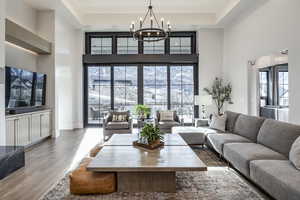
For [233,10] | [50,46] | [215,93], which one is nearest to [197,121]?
[215,93]

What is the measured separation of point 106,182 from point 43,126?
14.0ft

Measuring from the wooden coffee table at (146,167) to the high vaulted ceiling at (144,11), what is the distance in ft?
18.5

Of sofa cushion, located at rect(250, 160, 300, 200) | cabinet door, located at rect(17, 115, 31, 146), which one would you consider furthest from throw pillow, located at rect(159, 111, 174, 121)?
sofa cushion, located at rect(250, 160, 300, 200)

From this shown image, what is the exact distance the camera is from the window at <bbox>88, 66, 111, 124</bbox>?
9.66 metres

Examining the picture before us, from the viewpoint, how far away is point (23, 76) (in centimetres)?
580

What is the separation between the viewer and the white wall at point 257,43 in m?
5.01

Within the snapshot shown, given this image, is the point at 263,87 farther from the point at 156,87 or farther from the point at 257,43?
the point at 156,87

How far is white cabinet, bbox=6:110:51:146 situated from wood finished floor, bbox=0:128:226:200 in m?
0.26

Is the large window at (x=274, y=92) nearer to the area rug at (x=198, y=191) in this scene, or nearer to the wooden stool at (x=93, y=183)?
the area rug at (x=198, y=191)

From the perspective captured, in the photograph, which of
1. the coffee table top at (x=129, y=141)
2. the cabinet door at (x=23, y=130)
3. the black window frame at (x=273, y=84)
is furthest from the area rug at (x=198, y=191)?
the black window frame at (x=273, y=84)

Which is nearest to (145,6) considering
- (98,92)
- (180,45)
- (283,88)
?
(180,45)

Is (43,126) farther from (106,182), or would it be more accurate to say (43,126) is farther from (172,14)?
(172,14)

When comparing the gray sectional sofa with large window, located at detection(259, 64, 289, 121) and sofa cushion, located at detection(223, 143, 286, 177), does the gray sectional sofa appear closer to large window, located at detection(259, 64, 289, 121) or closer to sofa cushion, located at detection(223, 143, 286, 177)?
sofa cushion, located at detection(223, 143, 286, 177)

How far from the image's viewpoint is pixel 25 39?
19.2 ft
